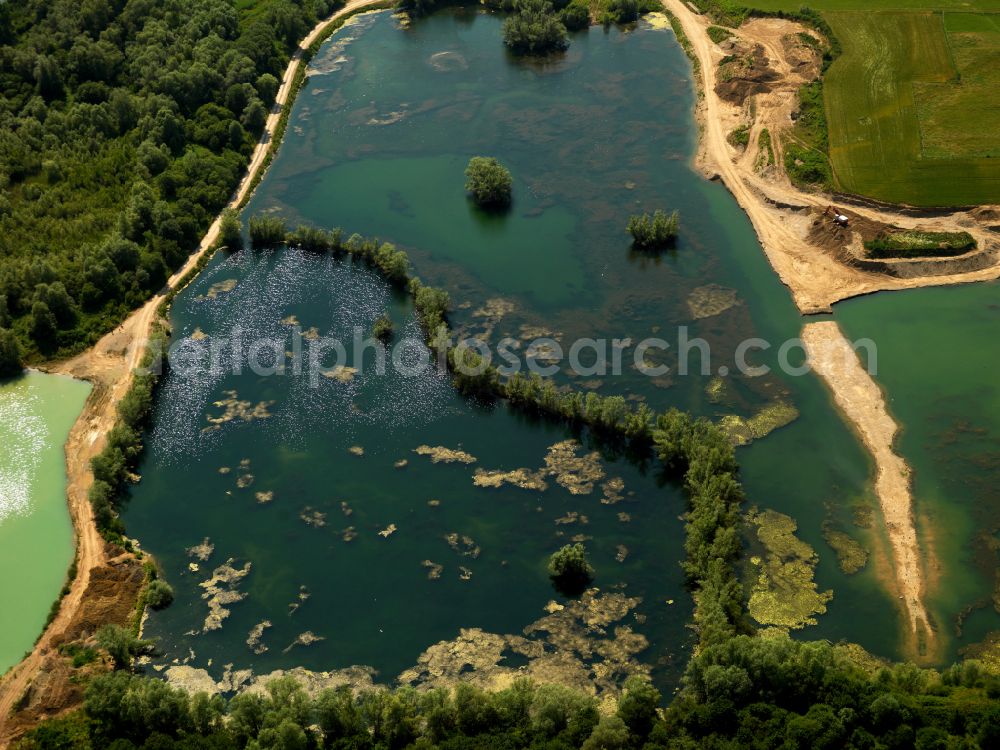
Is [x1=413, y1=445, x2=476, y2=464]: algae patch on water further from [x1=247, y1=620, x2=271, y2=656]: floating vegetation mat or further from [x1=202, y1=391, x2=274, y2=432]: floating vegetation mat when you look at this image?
[x1=247, y1=620, x2=271, y2=656]: floating vegetation mat

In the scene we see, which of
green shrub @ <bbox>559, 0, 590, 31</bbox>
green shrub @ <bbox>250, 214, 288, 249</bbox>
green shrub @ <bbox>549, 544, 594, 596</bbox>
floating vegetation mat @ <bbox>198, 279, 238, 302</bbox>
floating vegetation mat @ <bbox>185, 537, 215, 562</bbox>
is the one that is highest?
green shrub @ <bbox>559, 0, 590, 31</bbox>

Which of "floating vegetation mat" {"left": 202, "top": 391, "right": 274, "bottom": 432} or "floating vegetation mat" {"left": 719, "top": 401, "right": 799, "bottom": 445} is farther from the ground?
"floating vegetation mat" {"left": 202, "top": 391, "right": 274, "bottom": 432}

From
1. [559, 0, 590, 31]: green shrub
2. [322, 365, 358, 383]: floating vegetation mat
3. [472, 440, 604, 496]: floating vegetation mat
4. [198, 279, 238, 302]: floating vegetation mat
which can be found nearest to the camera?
[472, 440, 604, 496]: floating vegetation mat

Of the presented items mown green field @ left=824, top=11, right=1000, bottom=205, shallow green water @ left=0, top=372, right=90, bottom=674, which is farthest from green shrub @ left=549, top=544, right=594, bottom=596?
mown green field @ left=824, top=11, right=1000, bottom=205

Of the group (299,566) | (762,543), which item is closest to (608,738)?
(762,543)

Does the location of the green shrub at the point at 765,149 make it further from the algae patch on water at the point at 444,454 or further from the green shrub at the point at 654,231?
the algae patch on water at the point at 444,454

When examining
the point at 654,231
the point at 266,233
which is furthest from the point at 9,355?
the point at 654,231

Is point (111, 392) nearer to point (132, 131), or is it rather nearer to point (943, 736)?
point (132, 131)
